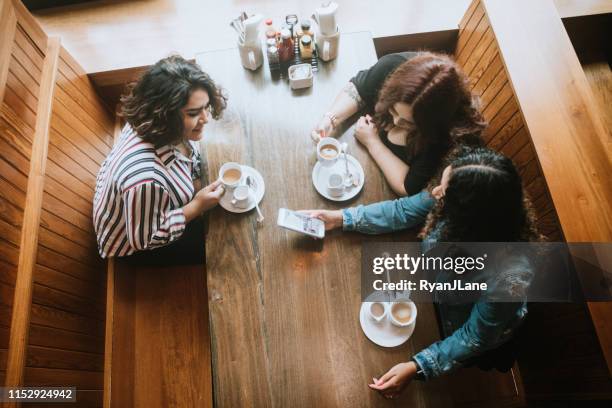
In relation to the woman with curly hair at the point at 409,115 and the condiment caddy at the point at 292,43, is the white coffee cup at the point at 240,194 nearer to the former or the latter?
the woman with curly hair at the point at 409,115

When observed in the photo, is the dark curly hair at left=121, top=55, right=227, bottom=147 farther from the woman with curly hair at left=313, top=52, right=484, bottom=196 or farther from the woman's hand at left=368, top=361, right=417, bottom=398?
the woman's hand at left=368, top=361, right=417, bottom=398

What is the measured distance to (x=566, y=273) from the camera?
143cm

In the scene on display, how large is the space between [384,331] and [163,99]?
1231mm

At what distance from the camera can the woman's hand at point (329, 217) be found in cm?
143

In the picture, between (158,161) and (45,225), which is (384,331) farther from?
(45,225)

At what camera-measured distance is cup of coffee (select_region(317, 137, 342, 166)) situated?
1501 mm

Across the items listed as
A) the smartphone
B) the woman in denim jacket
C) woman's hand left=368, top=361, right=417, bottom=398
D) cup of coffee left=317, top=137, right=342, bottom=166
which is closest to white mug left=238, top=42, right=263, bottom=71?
cup of coffee left=317, top=137, right=342, bottom=166

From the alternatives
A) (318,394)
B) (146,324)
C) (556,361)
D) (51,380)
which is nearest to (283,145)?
(318,394)

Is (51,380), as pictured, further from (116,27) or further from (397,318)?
(116,27)

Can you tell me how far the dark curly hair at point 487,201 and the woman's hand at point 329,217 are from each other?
0.39 metres

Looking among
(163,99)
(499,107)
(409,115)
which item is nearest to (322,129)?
(409,115)

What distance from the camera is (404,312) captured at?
133 cm

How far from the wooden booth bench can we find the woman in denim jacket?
0.34 m

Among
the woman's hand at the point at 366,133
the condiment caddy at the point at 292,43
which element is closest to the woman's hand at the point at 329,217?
the woman's hand at the point at 366,133
